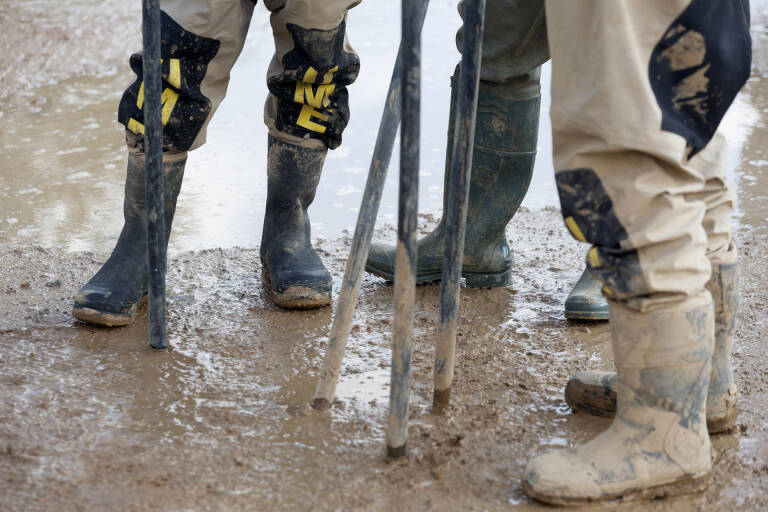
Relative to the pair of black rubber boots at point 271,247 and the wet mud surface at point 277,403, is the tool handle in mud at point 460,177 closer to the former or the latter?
the wet mud surface at point 277,403

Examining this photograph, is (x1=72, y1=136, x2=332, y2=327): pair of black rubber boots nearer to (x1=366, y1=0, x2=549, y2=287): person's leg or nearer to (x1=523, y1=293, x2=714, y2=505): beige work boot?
(x1=366, y1=0, x2=549, y2=287): person's leg

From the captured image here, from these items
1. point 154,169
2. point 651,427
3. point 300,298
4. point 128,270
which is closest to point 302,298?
point 300,298

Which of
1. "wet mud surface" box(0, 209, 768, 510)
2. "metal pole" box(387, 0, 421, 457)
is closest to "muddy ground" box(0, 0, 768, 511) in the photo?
"wet mud surface" box(0, 209, 768, 510)

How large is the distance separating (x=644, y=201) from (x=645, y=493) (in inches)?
19.2

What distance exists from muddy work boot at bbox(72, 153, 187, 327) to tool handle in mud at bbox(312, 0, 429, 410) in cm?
59

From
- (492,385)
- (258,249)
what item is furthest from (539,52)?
(258,249)

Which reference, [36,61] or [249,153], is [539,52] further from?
[36,61]

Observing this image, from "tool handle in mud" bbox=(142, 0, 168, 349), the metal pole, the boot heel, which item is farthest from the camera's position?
the boot heel

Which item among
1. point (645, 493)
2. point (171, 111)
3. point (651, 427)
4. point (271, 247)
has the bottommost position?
point (645, 493)

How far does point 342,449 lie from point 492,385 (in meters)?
0.41

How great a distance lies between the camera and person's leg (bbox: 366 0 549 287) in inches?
80.7

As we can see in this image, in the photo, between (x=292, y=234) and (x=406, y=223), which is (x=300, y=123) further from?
(x=406, y=223)

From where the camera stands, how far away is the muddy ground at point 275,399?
1397mm

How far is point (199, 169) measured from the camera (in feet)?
10.6
